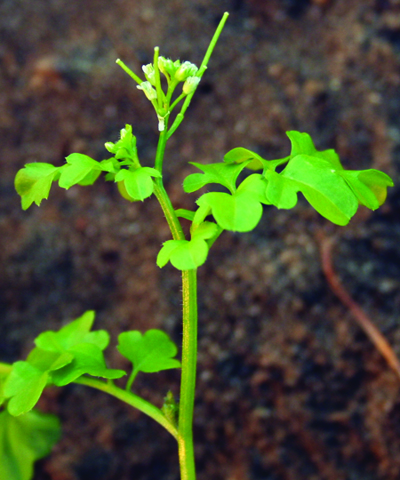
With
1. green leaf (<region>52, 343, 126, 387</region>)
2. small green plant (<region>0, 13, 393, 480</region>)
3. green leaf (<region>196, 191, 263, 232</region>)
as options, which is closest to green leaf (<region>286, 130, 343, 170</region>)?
small green plant (<region>0, 13, 393, 480</region>)

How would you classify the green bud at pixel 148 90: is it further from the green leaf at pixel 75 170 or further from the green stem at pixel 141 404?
the green stem at pixel 141 404

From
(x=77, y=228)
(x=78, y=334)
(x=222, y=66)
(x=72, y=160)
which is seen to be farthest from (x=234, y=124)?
(x=72, y=160)

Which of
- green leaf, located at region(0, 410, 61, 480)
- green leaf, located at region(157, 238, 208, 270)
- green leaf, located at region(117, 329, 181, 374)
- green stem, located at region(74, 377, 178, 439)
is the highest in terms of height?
green leaf, located at region(157, 238, 208, 270)

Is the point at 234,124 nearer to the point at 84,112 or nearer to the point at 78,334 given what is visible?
the point at 84,112

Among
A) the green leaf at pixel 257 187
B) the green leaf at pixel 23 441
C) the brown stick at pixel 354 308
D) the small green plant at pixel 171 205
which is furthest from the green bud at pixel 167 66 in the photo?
the brown stick at pixel 354 308

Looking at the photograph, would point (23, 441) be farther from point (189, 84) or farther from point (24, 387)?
point (189, 84)

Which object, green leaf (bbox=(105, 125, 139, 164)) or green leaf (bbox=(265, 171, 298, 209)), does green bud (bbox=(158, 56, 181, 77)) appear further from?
green leaf (bbox=(265, 171, 298, 209))
